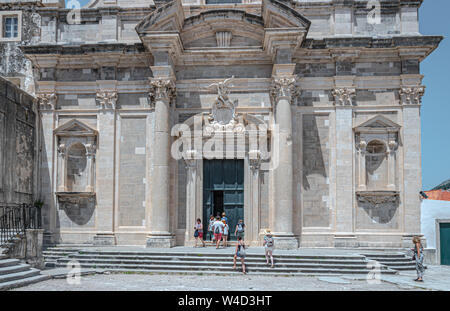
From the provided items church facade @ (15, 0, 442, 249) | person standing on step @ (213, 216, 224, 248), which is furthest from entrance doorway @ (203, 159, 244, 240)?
person standing on step @ (213, 216, 224, 248)

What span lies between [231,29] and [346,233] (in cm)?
959

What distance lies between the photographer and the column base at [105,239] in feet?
68.6

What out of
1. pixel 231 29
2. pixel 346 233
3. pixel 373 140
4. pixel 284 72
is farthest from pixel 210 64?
pixel 346 233

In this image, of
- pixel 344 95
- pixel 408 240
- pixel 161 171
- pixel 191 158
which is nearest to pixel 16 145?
pixel 161 171

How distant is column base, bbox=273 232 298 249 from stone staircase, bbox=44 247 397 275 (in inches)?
79.9

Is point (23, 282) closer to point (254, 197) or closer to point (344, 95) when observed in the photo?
point (254, 197)

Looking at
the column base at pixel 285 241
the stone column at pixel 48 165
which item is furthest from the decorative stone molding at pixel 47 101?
the column base at pixel 285 241

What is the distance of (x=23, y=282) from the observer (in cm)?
1395

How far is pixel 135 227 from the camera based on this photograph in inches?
834

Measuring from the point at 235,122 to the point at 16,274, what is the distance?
10.5 meters

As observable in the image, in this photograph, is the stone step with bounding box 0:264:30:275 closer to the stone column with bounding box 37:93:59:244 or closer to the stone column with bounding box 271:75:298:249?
the stone column with bounding box 37:93:59:244

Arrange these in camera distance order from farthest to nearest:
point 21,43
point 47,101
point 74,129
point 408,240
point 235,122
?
point 21,43 < point 47,101 < point 74,129 < point 235,122 < point 408,240

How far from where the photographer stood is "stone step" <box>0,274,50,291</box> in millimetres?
13172

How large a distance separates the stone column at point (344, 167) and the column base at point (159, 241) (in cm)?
660
